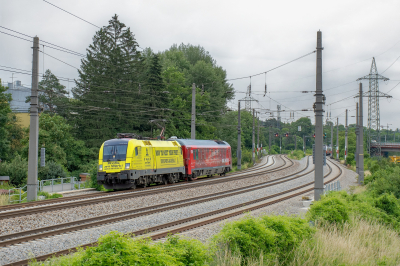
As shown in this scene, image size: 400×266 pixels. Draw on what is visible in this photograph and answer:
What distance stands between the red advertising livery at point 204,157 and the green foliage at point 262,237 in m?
20.7

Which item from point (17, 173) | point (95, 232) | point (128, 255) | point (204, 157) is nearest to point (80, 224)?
point (95, 232)

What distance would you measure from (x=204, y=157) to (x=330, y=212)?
20685 millimetres

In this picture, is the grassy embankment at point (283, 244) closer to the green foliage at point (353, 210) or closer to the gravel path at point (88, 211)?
the green foliage at point (353, 210)

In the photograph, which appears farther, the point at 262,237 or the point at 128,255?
the point at 262,237

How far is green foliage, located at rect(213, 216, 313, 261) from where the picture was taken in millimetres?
7594

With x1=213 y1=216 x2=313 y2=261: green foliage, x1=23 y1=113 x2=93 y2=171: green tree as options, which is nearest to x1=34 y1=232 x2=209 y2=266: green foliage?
x1=213 y1=216 x2=313 y2=261: green foliage

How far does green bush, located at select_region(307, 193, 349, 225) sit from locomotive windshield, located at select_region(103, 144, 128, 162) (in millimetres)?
13471

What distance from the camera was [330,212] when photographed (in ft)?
37.0

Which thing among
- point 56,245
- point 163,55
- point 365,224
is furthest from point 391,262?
point 163,55

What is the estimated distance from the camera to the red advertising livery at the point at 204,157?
29312 mm

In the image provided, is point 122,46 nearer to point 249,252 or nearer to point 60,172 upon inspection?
point 60,172

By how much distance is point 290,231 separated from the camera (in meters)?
8.36

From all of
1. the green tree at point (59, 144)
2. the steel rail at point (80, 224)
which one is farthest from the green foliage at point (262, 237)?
the green tree at point (59, 144)

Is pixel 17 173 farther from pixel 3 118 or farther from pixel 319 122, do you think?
pixel 319 122
